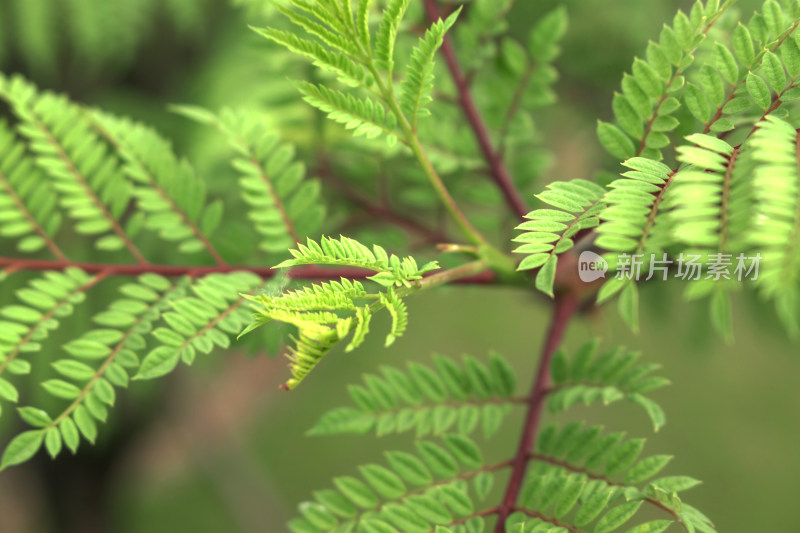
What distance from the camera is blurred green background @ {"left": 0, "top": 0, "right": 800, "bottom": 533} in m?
1.49

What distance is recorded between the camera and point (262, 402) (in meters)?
2.38

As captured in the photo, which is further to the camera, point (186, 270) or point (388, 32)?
point (186, 270)

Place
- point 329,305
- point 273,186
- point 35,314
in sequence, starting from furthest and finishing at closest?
point 273,186, point 35,314, point 329,305

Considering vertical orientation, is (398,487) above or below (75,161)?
below

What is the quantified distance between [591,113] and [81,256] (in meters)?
0.93

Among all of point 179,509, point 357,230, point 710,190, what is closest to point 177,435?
point 179,509

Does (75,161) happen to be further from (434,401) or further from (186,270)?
(434,401)

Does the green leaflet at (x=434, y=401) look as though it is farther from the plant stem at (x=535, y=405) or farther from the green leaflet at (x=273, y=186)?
the green leaflet at (x=273, y=186)

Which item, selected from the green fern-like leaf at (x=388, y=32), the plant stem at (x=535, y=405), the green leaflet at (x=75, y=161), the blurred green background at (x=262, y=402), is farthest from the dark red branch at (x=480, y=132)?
the blurred green background at (x=262, y=402)

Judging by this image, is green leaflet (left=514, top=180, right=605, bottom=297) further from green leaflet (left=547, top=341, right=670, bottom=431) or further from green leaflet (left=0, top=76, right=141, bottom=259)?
green leaflet (left=0, top=76, right=141, bottom=259)

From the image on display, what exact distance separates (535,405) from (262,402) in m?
1.93

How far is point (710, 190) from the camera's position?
36 cm

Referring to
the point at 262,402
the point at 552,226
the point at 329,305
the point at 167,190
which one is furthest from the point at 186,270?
the point at 262,402

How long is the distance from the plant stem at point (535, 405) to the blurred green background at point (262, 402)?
63 centimetres
